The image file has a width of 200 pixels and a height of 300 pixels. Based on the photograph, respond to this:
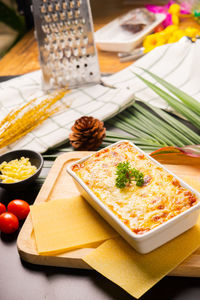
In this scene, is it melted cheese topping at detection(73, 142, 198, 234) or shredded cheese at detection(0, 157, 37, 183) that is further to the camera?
shredded cheese at detection(0, 157, 37, 183)

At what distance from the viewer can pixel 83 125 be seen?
190 cm

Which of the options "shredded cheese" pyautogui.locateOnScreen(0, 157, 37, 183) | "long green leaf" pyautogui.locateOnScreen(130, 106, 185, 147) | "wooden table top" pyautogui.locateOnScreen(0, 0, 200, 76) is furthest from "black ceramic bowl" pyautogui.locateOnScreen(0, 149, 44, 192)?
"wooden table top" pyautogui.locateOnScreen(0, 0, 200, 76)

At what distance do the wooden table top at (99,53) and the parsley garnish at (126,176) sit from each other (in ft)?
5.05

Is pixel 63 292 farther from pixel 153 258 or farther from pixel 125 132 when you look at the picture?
pixel 125 132

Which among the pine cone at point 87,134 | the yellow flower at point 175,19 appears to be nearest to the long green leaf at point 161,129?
the pine cone at point 87,134

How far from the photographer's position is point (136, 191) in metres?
1.41

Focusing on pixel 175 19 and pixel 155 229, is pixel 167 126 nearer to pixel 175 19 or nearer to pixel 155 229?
pixel 155 229

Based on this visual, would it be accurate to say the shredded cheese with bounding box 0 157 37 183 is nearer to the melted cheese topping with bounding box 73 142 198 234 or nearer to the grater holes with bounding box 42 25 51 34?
the melted cheese topping with bounding box 73 142 198 234

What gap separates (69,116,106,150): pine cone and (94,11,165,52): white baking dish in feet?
4.73

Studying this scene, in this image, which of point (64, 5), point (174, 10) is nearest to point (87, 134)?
point (64, 5)

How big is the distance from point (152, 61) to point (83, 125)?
100 cm

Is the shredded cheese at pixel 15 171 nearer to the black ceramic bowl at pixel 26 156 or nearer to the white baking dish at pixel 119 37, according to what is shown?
the black ceramic bowl at pixel 26 156

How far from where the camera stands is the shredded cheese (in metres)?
1.67

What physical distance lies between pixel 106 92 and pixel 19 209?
1.08 metres
